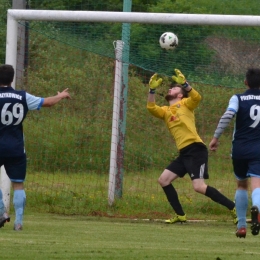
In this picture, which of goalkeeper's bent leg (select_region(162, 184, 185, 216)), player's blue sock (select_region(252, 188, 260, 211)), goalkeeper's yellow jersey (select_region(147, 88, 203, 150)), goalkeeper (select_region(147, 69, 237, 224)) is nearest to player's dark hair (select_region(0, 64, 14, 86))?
goalkeeper (select_region(147, 69, 237, 224))

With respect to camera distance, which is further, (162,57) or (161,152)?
(161,152)

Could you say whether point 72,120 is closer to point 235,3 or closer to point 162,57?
point 162,57

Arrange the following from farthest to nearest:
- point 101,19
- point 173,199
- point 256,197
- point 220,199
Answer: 1. point 101,19
2. point 173,199
3. point 220,199
4. point 256,197

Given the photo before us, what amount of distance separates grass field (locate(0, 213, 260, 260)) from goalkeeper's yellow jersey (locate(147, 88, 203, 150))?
118cm

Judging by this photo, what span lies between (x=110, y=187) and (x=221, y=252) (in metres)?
5.35

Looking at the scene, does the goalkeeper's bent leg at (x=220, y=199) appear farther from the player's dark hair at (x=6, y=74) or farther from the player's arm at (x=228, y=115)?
the player's dark hair at (x=6, y=74)

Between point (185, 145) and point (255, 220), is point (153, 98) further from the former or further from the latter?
point (255, 220)

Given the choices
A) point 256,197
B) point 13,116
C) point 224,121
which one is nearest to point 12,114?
point 13,116

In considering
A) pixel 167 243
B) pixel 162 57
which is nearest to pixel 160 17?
pixel 162 57

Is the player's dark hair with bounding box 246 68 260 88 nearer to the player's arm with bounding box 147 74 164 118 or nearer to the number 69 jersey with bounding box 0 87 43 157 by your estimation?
the number 69 jersey with bounding box 0 87 43 157

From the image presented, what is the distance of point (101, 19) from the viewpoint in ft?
37.4

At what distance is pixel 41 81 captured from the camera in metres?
13.9

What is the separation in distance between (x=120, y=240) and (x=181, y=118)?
2.90m

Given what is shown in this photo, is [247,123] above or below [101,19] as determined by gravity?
below
